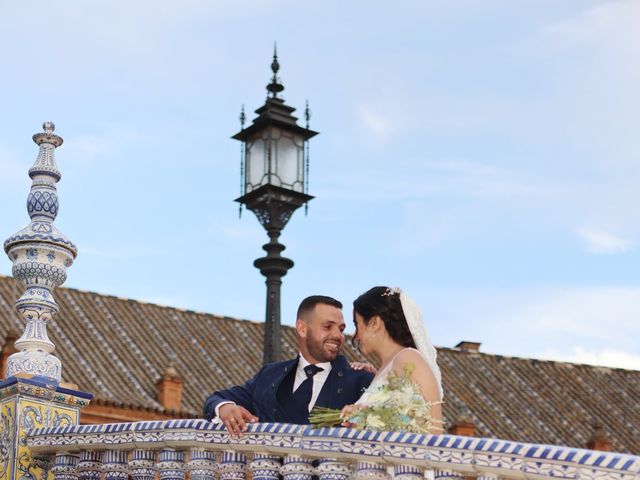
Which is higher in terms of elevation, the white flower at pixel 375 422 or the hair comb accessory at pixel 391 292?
the hair comb accessory at pixel 391 292

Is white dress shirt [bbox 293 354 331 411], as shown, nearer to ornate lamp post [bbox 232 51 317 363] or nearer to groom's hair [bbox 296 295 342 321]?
groom's hair [bbox 296 295 342 321]

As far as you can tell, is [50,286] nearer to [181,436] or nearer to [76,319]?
[181,436]

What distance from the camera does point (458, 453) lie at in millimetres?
5105

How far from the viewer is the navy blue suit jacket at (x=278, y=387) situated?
253 inches

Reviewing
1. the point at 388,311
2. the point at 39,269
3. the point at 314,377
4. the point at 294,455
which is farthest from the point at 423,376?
the point at 39,269

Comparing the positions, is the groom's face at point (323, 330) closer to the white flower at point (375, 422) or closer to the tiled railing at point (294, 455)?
the tiled railing at point (294, 455)

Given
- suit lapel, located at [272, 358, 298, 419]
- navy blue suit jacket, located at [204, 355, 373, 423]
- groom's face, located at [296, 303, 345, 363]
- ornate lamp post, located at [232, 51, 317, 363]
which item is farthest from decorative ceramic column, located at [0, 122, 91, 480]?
ornate lamp post, located at [232, 51, 317, 363]

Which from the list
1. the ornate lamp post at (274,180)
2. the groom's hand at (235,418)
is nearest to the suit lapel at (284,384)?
the groom's hand at (235,418)

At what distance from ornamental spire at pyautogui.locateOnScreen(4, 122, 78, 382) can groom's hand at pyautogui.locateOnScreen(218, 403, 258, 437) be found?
1.58 meters

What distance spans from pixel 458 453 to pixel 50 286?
10.3ft

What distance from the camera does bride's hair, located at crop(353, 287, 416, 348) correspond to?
6.03 m

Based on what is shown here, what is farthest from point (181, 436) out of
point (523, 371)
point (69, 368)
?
point (523, 371)

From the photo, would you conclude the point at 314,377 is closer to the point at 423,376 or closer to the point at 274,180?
the point at 423,376

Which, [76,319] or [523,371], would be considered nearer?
[76,319]
